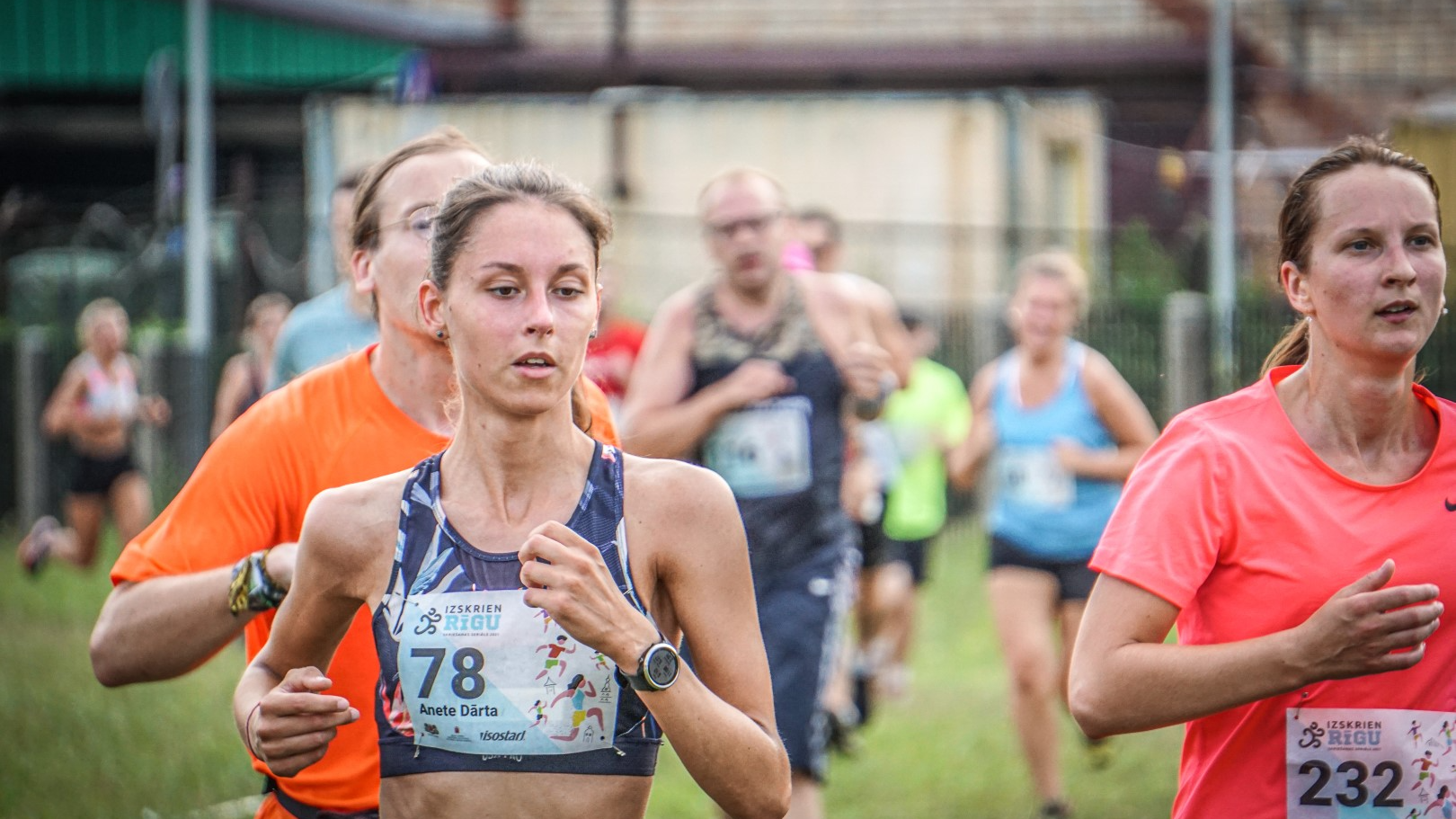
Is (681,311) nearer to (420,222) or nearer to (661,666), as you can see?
(420,222)

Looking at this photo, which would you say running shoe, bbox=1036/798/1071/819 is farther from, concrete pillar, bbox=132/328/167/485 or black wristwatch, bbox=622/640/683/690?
concrete pillar, bbox=132/328/167/485

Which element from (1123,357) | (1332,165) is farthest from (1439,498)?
(1123,357)

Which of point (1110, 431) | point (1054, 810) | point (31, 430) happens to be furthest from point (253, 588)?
point (31, 430)

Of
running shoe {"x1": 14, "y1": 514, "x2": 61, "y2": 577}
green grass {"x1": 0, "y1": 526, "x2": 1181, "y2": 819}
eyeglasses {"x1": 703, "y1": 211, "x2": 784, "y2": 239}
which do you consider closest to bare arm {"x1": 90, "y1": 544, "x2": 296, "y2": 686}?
eyeglasses {"x1": 703, "y1": 211, "x2": 784, "y2": 239}

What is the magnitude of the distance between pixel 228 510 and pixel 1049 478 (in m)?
4.98

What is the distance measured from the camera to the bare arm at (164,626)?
3.10m

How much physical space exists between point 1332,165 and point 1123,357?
12.8 meters

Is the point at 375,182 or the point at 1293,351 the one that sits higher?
the point at 375,182

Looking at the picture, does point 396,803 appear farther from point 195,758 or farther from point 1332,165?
point 195,758

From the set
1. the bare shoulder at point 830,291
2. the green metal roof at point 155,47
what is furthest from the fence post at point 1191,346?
the green metal roof at point 155,47

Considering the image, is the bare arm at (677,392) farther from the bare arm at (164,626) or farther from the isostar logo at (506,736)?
the isostar logo at (506,736)

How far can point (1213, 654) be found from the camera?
2803 millimetres

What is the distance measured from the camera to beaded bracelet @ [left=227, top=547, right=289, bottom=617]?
2973 mm

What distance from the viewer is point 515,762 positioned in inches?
98.3
